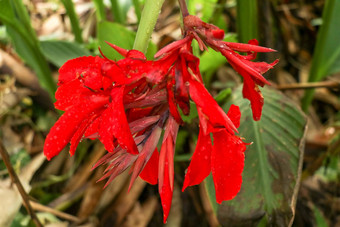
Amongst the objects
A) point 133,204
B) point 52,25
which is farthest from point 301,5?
point 133,204

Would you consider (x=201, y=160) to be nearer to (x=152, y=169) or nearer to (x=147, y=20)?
(x=152, y=169)

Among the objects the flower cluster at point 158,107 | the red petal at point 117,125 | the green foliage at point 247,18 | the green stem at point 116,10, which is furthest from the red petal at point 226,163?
the green stem at point 116,10

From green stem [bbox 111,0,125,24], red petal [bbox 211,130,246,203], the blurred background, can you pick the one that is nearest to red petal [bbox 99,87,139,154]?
red petal [bbox 211,130,246,203]

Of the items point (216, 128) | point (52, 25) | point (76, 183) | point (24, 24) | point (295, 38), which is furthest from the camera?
point (295, 38)

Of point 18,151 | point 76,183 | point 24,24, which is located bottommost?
point 76,183

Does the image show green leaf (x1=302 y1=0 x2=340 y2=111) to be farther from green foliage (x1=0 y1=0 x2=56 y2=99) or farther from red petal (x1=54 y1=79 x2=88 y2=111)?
red petal (x1=54 y1=79 x2=88 y2=111)

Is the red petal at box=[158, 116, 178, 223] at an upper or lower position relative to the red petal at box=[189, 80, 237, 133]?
lower

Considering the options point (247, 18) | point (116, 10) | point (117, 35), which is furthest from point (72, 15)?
point (247, 18)

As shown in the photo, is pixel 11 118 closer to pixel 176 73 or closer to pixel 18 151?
pixel 18 151
